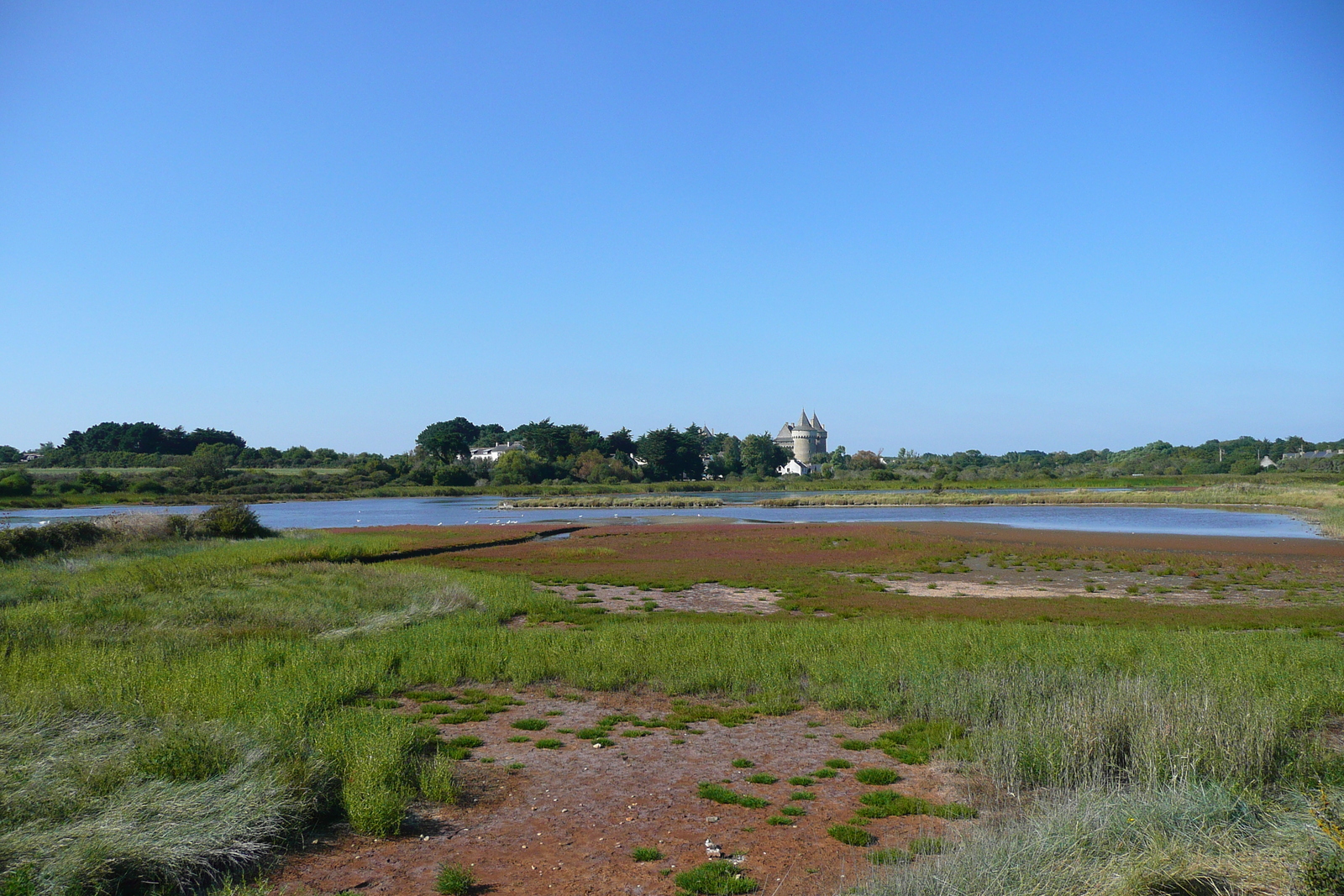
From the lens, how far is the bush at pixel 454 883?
19.9 ft

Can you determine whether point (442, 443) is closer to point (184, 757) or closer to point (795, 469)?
point (795, 469)

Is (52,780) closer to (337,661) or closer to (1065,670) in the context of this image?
(337,661)

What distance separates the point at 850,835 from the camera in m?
7.05

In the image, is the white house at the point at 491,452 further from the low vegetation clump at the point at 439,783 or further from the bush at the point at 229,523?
the low vegetation clump at the point at 439,783

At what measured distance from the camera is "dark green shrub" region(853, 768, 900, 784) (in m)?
8.55

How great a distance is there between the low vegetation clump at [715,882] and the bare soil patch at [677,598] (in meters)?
14.7

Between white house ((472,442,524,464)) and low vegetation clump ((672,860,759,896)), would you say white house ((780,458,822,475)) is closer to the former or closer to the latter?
white house ((472,442,524,464))

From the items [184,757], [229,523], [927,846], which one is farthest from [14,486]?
[927,846]

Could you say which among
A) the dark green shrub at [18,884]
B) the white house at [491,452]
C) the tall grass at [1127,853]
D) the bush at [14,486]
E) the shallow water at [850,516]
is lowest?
the shallow water at [850,516]

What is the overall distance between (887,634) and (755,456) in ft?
514

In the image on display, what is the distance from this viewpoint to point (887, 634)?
1566cm

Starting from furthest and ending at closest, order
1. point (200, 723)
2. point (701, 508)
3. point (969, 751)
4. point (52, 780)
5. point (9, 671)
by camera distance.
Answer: point (701, 508), point (9, 671), point (969, 751), point (200, 723), point (52, 780)

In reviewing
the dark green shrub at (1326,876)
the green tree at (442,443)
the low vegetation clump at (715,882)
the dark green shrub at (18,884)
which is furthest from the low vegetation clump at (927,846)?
the green tree at (442,443)

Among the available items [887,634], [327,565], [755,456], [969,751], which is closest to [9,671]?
[969,751]
